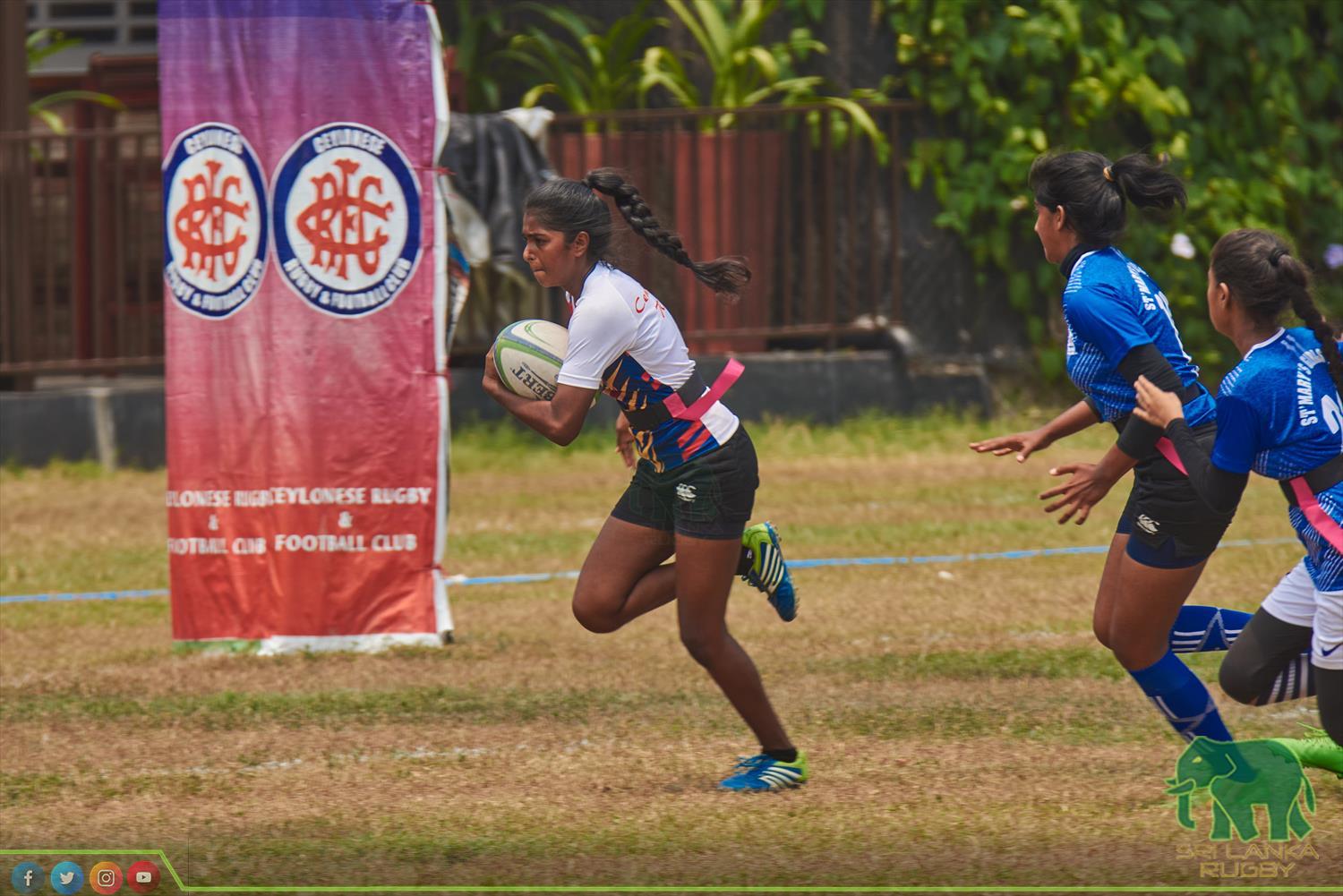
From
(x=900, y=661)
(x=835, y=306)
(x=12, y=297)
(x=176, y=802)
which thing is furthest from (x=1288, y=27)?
(x=176, y=802)

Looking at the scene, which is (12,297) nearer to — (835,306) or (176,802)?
(835,306)

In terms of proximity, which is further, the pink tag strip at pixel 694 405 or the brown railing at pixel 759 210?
the brown railing at pixel 759 210

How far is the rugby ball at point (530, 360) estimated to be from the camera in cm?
605

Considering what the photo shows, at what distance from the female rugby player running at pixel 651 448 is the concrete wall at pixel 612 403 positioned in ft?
28.2

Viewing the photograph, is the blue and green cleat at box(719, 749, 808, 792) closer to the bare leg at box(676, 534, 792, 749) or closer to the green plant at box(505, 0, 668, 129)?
the bare leg at box(676, 534, 792, 749)

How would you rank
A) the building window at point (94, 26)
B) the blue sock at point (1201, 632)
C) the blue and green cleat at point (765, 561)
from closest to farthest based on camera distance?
the blue sock at point (1201, 632) → the blue and green cleat at point (765, 561) → the building window at point (94, 26)

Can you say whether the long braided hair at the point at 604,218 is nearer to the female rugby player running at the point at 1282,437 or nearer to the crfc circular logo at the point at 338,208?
the female rugby player running at the point at 1282,437

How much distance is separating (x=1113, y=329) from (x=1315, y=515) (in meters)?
0.89

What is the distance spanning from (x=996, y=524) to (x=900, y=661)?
3.62m

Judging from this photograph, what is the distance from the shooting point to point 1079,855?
5.12 meters

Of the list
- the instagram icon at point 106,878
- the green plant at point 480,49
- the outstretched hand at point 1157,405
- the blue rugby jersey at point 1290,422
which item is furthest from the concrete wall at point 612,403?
the instagram icon at point 106,878

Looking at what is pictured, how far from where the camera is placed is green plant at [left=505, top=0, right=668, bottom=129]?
52.3 ft

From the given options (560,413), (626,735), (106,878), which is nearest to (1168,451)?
(560,413)

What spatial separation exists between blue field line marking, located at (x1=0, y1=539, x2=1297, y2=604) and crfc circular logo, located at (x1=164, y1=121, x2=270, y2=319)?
7.54 feet
